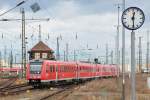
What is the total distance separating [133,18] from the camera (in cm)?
1733

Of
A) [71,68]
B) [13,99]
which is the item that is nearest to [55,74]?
[71,68]

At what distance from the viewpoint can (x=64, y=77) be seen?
5997 cm

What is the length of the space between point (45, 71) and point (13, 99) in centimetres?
1646

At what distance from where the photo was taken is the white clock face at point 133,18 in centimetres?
1731

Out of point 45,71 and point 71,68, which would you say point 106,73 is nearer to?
point 71,68

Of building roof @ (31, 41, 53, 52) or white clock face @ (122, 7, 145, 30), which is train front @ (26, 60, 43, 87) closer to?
white clock face @ (122, 7, 145, 30)

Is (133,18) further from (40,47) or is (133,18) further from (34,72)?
(40,47)

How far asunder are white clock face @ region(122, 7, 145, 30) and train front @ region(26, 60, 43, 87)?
111 feet

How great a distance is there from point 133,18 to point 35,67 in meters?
34.4

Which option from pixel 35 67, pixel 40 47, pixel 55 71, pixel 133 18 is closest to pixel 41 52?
pixel 40 47

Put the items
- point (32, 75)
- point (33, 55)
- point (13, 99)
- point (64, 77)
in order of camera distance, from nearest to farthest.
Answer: point (13, 99)
point (32, 75)
point (64, 77)
point (33, 55)

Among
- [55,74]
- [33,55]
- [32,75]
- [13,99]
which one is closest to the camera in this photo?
[13,99]

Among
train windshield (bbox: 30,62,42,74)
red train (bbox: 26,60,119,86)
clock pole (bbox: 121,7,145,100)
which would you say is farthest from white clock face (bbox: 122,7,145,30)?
train windshield (bbox: 30,62,42,74)

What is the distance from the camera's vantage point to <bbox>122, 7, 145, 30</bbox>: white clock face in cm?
1731
